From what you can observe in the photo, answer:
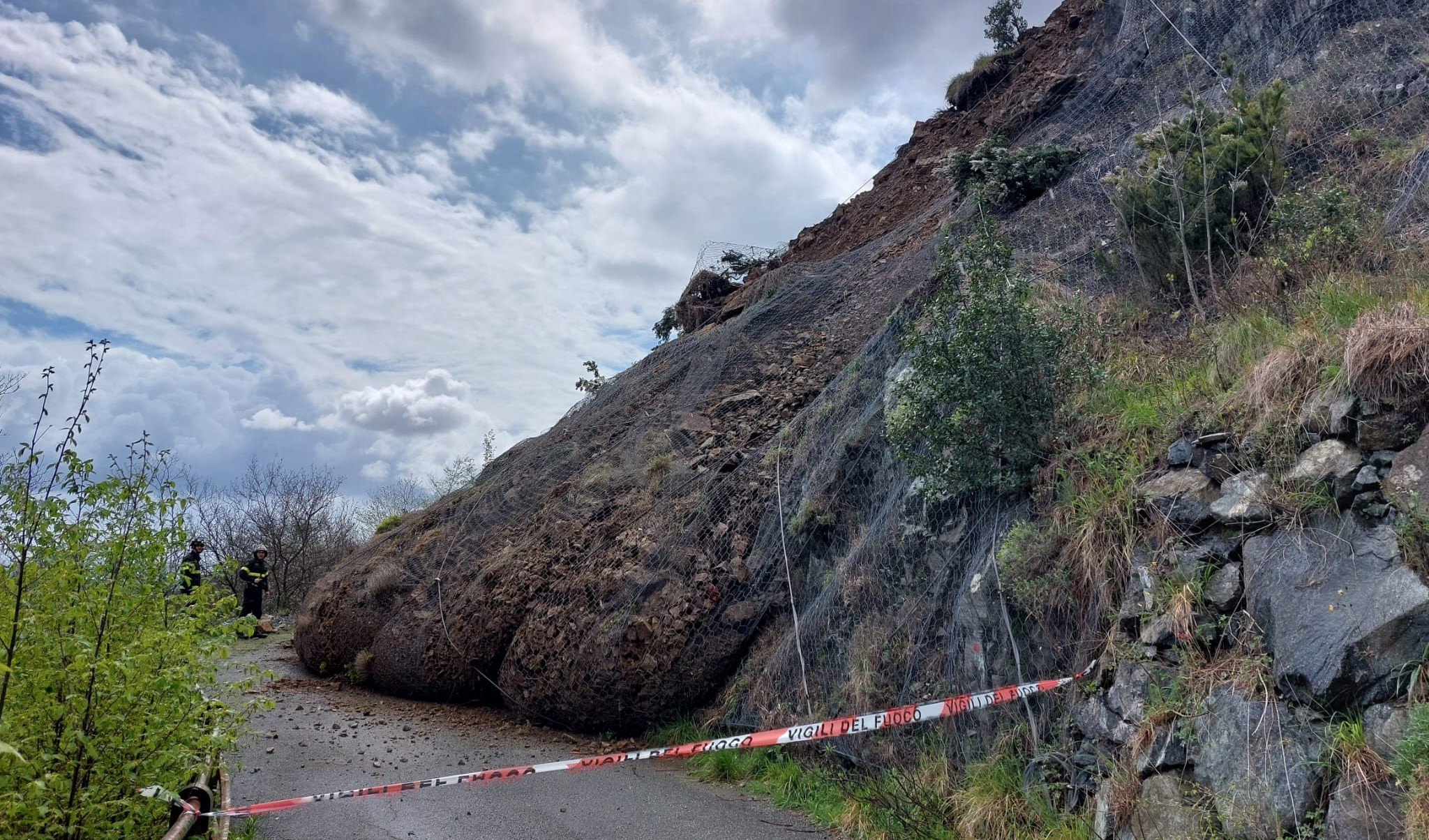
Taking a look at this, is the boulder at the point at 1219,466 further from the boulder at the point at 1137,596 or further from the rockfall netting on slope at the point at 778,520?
the rockfall netting on slope at the point at 778,520

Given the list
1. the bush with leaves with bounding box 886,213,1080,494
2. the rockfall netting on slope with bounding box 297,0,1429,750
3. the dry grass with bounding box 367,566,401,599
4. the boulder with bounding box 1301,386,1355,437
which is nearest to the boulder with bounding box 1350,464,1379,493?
the boulder with bounding box 1301,386,1355,437

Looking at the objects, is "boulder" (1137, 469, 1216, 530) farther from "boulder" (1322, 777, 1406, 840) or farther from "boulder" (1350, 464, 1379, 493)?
"boulder" (1322, 777, 1406, 840)

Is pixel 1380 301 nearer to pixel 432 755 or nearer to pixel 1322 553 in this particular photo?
pixel 1322 553

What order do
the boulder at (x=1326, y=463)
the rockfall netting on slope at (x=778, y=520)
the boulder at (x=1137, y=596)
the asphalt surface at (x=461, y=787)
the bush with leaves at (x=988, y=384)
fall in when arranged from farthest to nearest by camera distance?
the rockfall netting on slope at (x=778, y=520) < the asphalt surface at (x=461, y=787) < the bush with leaves at (x=988, y=384) < the boulder at (x=1137, y=596) < the boulder at (x=1326, y=463)

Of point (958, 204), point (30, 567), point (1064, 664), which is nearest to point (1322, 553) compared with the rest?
point (1064, 664)

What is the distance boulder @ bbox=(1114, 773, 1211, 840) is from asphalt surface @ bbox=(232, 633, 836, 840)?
7.40 feet

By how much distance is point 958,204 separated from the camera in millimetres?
11719

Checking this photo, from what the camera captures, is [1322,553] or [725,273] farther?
[725,273]

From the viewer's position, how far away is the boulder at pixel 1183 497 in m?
4.44

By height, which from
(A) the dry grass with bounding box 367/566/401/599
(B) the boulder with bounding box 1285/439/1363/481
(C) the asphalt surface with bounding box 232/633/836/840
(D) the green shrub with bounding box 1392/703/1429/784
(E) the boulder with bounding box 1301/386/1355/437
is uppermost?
(A) the dry grass with bounding box 367/566/401/599

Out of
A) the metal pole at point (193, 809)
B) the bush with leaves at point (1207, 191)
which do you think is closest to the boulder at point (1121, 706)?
the bush with leaves at point (1207, 191)

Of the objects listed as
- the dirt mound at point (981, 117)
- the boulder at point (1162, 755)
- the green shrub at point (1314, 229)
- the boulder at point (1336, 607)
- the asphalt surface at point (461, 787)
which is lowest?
the asphalt surface at point (461, 787)

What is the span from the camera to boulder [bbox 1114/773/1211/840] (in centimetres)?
370

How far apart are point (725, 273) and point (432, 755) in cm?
1129
